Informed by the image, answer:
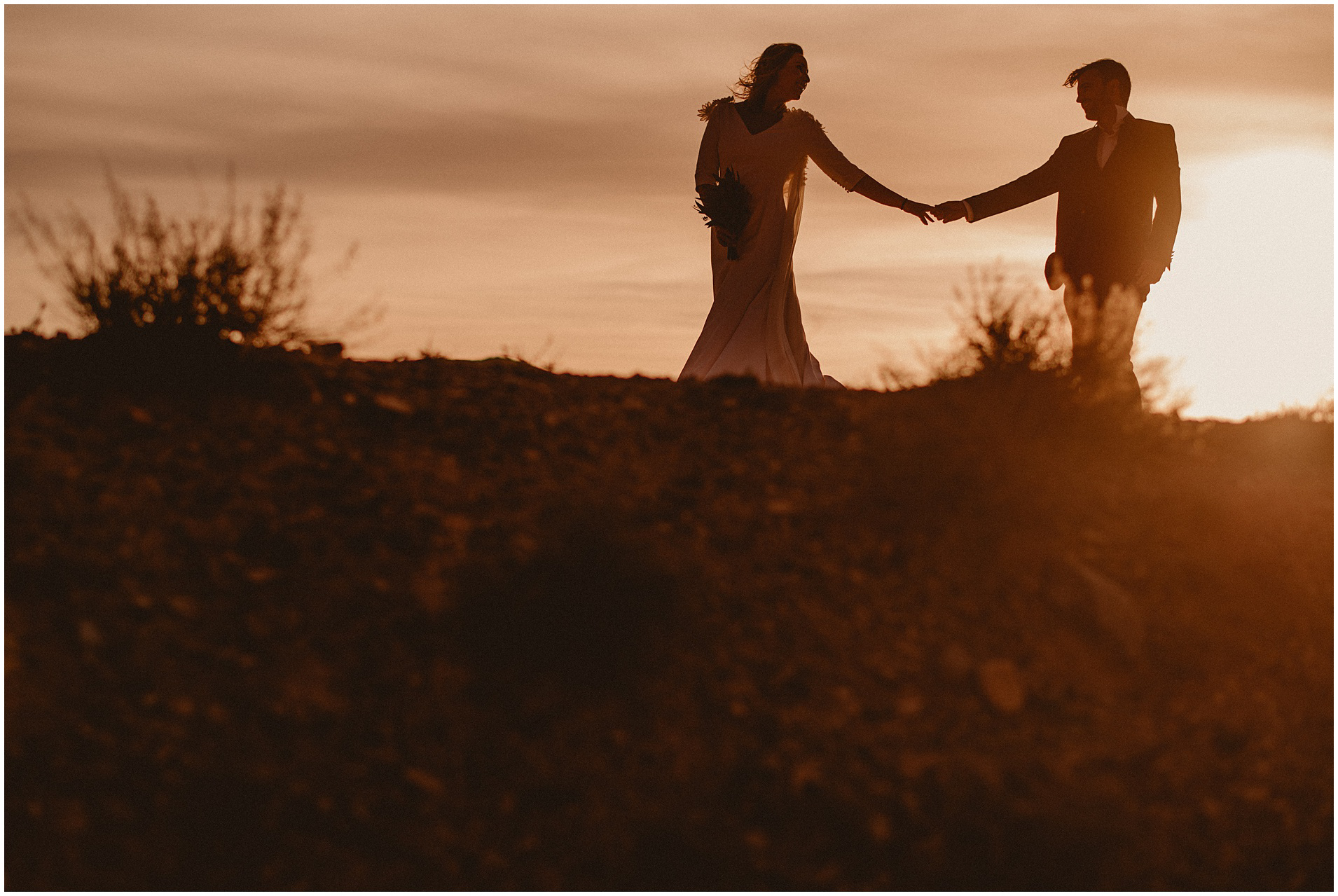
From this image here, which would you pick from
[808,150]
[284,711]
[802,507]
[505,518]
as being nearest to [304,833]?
[284,711]

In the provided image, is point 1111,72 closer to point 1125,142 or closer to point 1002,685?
point 1125,142

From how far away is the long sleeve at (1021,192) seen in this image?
912cm

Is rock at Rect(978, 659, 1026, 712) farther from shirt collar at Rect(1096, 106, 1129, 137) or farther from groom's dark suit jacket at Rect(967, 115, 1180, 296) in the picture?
shirt collar at Rect(1096, 106, 1129, 137)

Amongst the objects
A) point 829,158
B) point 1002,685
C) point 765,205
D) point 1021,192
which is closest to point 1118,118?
point 1021,192

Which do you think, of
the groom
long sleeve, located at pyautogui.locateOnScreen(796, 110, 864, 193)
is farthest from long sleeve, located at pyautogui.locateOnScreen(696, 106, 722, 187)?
the groom

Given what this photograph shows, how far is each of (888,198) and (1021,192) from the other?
3.19 ft

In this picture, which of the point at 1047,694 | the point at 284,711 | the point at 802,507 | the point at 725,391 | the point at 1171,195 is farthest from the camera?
the point at 1171,195

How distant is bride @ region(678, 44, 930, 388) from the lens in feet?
29.1

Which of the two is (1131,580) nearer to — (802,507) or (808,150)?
(802,507)

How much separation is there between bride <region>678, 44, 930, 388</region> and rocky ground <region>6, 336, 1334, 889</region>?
203 centimetres

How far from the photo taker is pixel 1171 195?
8.43 m

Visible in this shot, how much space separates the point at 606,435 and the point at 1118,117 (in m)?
4.38

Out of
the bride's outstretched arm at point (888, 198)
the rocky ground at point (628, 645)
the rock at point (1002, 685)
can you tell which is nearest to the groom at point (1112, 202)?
the bride's outstretched arm at point (888, 198)

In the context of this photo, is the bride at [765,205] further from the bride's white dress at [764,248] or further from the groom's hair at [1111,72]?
the groom's hair at [1111,72]
